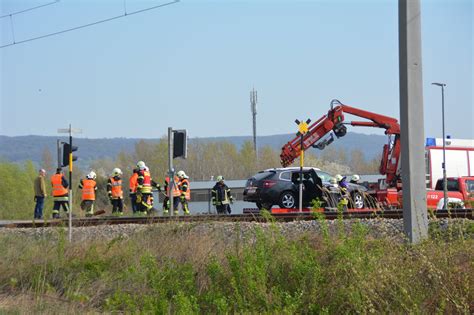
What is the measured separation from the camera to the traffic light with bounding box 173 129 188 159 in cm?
2056

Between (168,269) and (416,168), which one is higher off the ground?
(416,168)

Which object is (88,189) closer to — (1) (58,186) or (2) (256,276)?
(1) (58,186)

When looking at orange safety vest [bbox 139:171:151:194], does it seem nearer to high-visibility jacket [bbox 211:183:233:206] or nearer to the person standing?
high-visibility jacket [bbox 211:183:233:206]

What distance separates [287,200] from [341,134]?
14.7 ft

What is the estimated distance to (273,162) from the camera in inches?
3846

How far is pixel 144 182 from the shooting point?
2580 centimetres

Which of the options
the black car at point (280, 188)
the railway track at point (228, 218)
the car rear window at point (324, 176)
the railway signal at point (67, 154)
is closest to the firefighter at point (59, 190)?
the black car at point (280, 188)

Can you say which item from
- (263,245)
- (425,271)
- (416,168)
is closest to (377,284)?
(425,271)

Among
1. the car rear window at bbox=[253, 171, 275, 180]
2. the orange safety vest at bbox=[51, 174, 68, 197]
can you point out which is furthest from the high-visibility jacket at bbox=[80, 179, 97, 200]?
the car rear window at bbox=[253, 171, 275, 180]

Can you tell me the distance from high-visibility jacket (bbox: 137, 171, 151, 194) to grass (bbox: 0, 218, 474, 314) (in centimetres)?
1291

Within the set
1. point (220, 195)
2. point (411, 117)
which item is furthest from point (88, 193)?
point (411, 117)

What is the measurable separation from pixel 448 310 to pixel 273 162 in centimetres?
8963

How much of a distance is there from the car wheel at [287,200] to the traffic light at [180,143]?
6900mm

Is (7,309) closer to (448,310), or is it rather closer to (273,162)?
(448,310)
